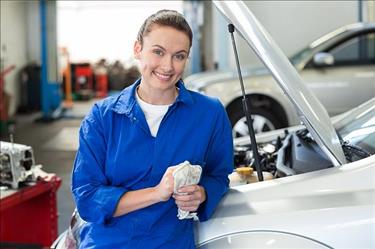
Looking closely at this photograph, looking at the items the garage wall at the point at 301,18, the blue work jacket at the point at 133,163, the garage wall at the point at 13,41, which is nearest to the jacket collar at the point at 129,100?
the blue work jacket at the point at 133,163

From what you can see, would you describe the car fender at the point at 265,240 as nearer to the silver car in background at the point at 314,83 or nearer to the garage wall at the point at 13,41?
the silver car in background at the point at 314,83

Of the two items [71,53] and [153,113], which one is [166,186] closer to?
[153,113]

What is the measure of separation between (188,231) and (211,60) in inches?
421

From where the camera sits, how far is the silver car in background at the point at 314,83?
6.76 m

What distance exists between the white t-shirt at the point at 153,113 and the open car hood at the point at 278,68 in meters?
0.44

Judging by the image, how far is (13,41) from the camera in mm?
11781

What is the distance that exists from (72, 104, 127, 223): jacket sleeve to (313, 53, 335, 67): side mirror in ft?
17.9

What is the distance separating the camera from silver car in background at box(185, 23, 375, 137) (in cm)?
676

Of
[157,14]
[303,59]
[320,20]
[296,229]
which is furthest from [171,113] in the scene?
[320,20]

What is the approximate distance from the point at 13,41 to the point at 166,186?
10.8 meters

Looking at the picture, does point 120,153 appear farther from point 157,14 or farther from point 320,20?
point 320,20

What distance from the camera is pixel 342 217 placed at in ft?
5.93

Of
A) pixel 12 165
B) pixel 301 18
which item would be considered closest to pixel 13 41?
pixel 301 18

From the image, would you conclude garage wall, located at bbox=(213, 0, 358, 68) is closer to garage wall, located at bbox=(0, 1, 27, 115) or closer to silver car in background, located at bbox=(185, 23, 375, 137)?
silver car in background, located at bbox=(185, 23, 375, 137)
